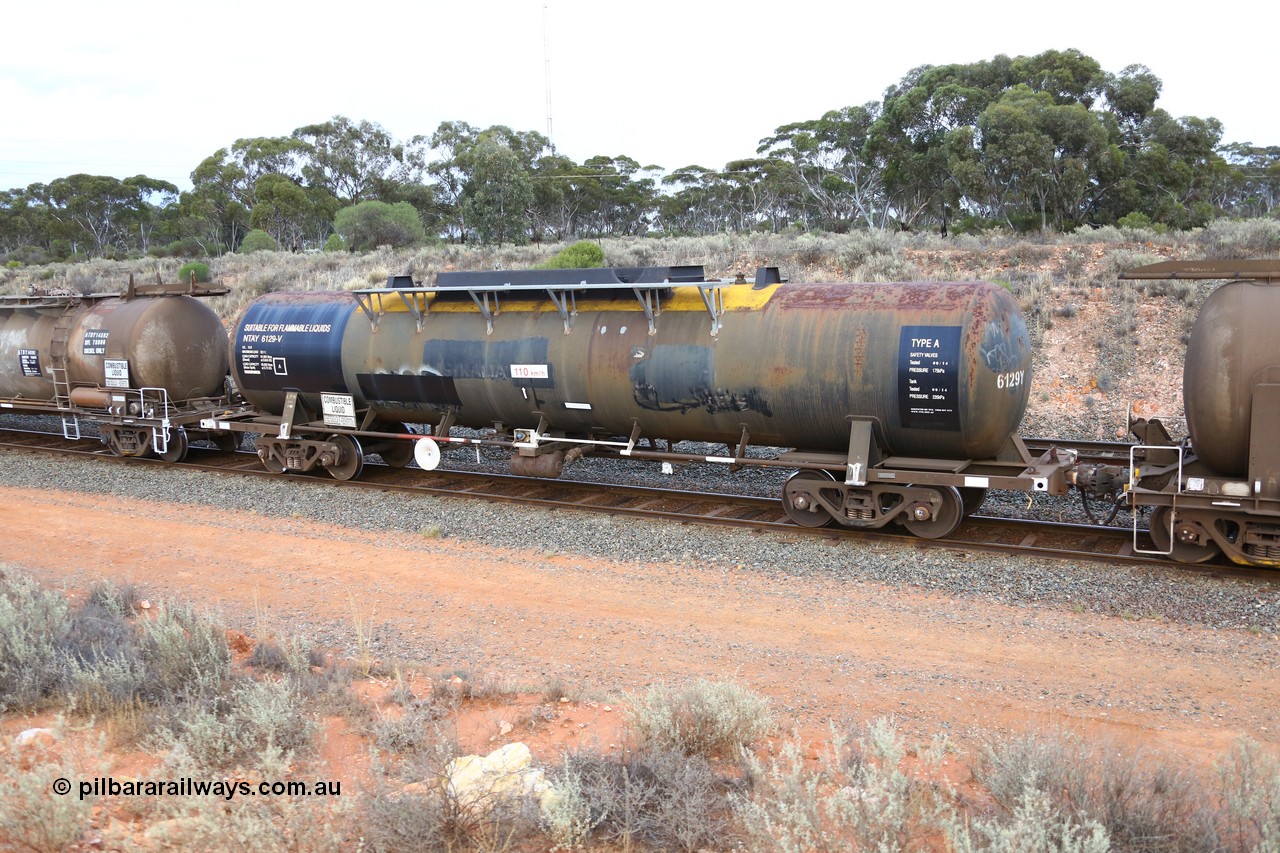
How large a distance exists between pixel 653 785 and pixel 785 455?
283 inches

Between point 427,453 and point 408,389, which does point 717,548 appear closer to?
point 427,453

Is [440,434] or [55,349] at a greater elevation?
[55,349]

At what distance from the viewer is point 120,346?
1769cm

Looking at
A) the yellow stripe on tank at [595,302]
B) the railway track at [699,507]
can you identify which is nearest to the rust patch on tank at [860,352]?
the yellow stripe on tank at [595,302]

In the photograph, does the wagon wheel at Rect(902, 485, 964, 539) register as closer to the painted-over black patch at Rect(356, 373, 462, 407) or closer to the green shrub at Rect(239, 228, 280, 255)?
the painted-over black patch at Rect(356, 373, 462, 407)

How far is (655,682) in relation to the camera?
25.4 ft

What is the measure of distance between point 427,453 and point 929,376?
8.18m

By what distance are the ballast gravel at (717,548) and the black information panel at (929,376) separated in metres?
1.68

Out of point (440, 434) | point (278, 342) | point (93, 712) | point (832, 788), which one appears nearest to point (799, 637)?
point (832, 788)

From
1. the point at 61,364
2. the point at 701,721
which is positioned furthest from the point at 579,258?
the point at 701,721

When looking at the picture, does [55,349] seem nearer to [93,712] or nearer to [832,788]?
[93,712]

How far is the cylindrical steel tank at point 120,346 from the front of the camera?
17.7m

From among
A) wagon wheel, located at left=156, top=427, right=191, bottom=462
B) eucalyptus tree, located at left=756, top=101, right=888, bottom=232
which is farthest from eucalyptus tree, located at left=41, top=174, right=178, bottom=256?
wagon wheel, located at left=156, top=427, right=191, bottom=462

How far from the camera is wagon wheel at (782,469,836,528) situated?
1200 centimetres
